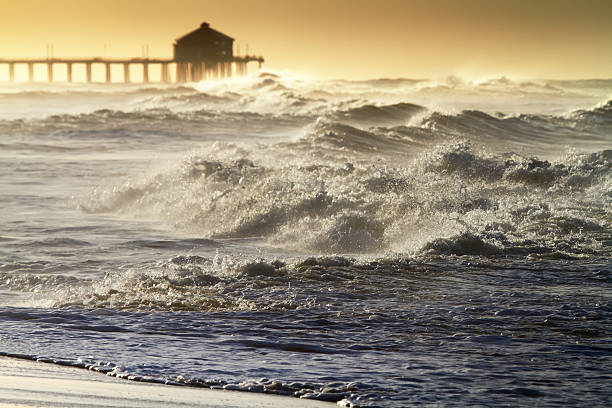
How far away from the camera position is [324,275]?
291 inches

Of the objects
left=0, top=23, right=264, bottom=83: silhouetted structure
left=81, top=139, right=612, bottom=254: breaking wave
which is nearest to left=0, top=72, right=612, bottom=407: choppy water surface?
left=81, top=139, right=612, bottom=254: breaking wave

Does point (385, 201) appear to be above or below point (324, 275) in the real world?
above

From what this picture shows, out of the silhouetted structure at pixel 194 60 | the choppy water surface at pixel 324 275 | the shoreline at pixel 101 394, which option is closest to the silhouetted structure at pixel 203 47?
the silhouetted structure at pixel 194 60

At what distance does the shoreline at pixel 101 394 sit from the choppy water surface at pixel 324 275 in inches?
4.9

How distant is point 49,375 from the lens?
180 inches

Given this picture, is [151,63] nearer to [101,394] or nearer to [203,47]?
[203,47]

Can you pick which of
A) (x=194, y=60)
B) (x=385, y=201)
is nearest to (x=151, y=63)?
(x=194, y=60)

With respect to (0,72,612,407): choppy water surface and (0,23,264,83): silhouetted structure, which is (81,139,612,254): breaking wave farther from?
(0,23,264,83): silhouetted structure

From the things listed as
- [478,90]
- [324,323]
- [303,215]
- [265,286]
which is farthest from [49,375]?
[478,90]

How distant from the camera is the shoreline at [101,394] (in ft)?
13.3

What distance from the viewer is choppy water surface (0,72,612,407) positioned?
4824 millimetres

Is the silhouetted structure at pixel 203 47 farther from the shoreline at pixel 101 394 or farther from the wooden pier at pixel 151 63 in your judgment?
the shoreline at pixel 101 394

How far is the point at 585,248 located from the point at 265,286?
3.42 meters

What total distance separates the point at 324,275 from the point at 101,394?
133 inches
